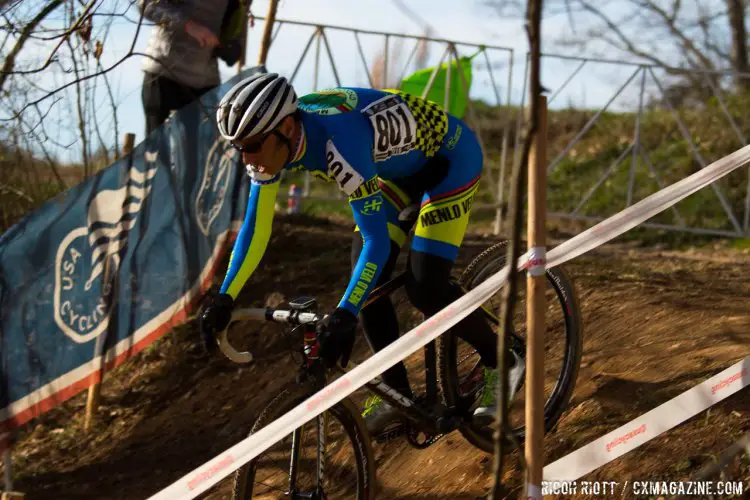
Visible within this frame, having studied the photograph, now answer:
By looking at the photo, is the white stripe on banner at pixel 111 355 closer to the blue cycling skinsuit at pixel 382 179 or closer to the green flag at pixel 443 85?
the blue cycling skinsuit at pixel 382 179

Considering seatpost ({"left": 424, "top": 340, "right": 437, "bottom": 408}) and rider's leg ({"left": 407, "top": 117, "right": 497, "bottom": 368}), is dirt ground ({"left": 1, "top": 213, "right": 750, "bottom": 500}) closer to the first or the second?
seatpost ({"left": 424, "top": 340, "right": 437, "bottom": 408})

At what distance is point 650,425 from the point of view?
13.8 ft

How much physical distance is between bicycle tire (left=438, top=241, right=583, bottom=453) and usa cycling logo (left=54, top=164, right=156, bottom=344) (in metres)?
2.71

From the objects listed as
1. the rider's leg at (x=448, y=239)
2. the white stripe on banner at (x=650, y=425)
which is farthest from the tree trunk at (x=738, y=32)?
the white stripe on banner at (x=650, y=425)

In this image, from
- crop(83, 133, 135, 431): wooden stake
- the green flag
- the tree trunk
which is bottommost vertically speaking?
crop(83, 133, 135, 431): wooden stake

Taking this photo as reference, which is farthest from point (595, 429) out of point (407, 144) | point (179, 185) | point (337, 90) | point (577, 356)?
point (179, 185)

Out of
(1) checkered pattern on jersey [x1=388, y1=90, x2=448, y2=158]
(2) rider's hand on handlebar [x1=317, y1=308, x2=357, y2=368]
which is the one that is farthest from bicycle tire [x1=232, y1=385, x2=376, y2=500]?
(1) checkered pattern on jersey [x1=388, y1=90, x2=448, y2=158]

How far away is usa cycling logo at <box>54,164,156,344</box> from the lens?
6.26 meters

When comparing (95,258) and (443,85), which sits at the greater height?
(443,85)

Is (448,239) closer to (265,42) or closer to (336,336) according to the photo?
(336,336)

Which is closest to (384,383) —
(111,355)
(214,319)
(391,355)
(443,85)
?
(391,355)

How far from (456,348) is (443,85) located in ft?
20.6

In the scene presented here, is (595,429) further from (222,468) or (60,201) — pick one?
(60,201)

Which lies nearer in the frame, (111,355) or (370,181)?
(370,181)
